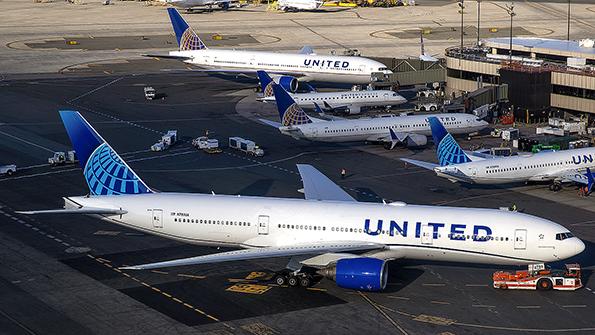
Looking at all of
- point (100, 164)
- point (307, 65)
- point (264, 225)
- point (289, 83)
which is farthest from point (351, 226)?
point (307, 65)

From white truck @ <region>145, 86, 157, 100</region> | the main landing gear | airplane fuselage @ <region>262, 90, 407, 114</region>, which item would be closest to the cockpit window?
the main landing gear

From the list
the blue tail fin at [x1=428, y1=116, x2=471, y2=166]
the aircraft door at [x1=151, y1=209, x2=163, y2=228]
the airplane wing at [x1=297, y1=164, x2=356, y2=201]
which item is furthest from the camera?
the blue tail fin at [x1=428, y1=116, x2=471, y2=166]

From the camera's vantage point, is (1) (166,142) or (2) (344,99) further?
(2) (344,99)

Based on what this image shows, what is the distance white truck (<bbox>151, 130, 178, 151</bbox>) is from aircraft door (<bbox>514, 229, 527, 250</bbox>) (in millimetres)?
52186

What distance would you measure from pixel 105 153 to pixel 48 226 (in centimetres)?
1369

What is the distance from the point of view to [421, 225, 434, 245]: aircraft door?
193 feet

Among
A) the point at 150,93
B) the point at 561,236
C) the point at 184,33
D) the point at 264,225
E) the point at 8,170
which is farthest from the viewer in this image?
the point at 184,33

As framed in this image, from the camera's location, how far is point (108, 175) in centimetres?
6325

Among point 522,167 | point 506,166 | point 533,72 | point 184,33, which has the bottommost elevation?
point 522,167

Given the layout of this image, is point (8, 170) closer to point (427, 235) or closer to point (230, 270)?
point (230, 270)

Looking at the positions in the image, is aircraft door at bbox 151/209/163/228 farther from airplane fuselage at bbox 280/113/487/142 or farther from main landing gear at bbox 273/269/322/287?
airplane fuselage at bbox 280/113/487/142

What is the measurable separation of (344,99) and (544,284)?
215 ft

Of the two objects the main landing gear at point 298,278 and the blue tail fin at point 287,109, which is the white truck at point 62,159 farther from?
the main landing gear at point 298,278

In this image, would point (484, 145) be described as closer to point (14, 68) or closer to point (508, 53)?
point (508, 53)
